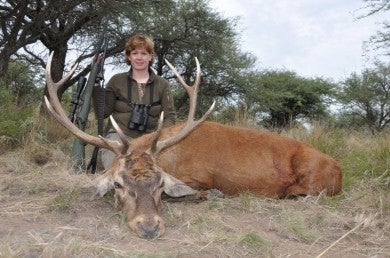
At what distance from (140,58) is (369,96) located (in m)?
19.6

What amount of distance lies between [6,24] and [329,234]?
31.7 feet

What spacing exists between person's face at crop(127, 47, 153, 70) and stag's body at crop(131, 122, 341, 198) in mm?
1028

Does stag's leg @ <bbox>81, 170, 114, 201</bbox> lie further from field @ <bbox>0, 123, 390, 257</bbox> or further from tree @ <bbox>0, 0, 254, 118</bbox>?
tree @ <bbox>0, 0, 254, 118</bbox>

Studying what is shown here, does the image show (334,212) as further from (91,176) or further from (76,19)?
(76,19)

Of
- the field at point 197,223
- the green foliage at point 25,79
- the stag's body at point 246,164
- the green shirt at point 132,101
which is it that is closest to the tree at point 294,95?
the green foliage at point 25,79

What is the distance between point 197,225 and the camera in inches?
151

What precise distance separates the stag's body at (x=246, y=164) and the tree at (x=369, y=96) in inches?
753

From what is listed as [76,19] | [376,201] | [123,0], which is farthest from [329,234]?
[76,19]

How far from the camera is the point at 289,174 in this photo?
5.11m

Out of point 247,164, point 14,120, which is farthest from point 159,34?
point 247,164

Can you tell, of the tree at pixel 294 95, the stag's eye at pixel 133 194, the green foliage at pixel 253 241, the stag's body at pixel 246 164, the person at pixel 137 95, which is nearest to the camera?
the green foliage at pixel 253 241

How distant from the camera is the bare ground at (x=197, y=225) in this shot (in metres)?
3.27

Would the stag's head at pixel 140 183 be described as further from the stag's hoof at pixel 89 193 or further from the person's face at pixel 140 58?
the person's face at pixel 140 58

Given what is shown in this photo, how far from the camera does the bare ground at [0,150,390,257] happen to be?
3.27 meters
